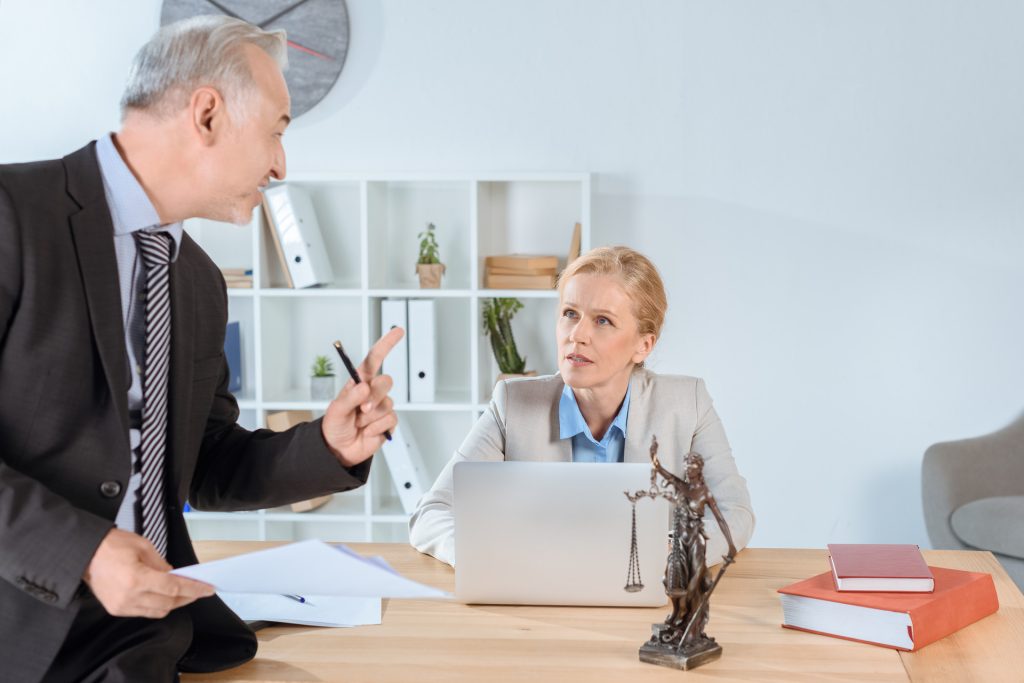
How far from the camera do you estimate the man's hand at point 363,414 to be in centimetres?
152

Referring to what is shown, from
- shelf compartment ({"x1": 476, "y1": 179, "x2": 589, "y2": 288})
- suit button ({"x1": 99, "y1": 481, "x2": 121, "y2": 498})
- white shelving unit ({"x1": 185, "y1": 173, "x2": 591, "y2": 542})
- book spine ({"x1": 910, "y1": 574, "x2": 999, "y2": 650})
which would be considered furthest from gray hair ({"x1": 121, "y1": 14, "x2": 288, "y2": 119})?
shelf compartment ({"x1": 476, "y1": 179, "x2": 589, "y2": 288})

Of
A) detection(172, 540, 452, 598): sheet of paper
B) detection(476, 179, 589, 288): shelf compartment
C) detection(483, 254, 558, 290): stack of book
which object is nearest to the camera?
detection(172, 540, 452, 598): sheet of paper

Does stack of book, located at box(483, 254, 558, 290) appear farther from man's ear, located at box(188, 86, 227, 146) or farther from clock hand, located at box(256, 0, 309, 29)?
man's ear, located at box(188, 86, 227, 146)

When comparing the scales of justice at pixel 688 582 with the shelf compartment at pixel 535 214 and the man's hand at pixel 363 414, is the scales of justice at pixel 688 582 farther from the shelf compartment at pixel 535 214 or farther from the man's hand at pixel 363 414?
the shelf compartment at pixel 535 214

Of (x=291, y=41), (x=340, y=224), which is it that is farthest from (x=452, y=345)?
(x=291, y=41)

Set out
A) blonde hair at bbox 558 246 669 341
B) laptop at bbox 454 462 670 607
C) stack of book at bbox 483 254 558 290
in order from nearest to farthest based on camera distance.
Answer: laptop at bbox 454 462 670 607 < blonde hair at bbox 558 246 669 341 < stack of book at bbox 483 254 558 290

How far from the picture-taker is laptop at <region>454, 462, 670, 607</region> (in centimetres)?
168

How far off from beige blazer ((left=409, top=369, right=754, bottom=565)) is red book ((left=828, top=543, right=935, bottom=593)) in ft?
1.94

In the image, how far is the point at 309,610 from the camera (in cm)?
173

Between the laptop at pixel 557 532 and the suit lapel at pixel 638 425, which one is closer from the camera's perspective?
the laptop at pixel 557 532

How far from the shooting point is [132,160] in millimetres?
1409

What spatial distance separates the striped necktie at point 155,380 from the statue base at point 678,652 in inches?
27.5

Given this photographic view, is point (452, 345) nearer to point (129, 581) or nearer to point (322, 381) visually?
point (322, 381)

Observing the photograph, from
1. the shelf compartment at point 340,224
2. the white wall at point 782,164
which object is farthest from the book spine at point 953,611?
the shelf compartment at point 340,224
